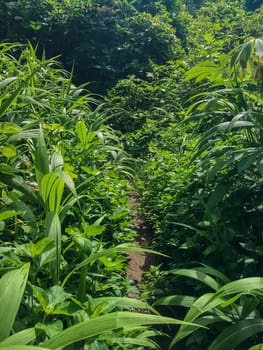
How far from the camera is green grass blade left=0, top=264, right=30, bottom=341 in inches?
39.3

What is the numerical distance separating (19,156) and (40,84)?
1227mm

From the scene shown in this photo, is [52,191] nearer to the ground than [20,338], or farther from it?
farther from it

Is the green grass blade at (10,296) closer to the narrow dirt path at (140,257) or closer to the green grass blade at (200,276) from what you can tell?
the green grass blade at (200,276)

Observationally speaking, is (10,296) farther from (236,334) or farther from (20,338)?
(236,334)

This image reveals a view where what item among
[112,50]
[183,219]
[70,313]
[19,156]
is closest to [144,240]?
[183,219]

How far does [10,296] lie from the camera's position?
104 centimetres

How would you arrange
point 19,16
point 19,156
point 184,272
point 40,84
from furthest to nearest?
point 19,16, point 40,84, point 19,156, point 184,272

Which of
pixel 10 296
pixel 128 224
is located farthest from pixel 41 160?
pixel 10 296

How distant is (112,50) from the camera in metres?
6.52

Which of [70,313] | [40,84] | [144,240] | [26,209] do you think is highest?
[40,84]

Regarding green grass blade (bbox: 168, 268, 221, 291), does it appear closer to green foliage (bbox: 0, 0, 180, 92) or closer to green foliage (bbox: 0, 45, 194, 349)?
green foliage (bbox: 0, 45, 194, 349)

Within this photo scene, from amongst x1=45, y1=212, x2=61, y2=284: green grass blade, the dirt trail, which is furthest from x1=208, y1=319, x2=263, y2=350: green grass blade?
the dirt trail

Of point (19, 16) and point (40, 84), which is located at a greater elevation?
point (19, 16)

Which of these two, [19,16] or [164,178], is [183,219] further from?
[19,16]
